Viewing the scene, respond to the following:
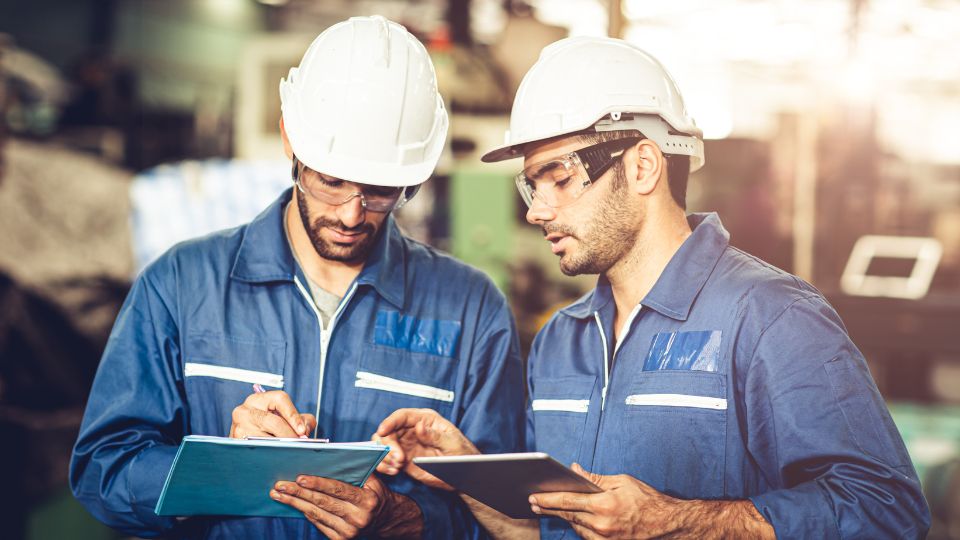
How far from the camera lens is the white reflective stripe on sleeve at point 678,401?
7.77 feet

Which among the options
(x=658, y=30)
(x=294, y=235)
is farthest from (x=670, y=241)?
(x=658, y=30)

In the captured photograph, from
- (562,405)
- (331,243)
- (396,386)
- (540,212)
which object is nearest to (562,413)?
(562,405)

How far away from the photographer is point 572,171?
267 cm

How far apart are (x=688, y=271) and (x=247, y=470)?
1.30 metres

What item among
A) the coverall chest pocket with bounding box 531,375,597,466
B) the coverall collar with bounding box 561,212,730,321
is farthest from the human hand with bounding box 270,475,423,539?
the coverall collar with bounding box 561,212,730,321

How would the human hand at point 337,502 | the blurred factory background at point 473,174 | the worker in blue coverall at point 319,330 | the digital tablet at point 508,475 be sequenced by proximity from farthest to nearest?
the blurred factory background at point 473,174 → the worker in blue coverall at point 319,330 → the human hand at point 337,502 → the digital tablet at point 508,475

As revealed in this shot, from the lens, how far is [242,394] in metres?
2.69

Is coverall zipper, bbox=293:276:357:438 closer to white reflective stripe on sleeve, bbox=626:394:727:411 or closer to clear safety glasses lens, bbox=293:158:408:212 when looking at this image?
clear safety glasses lens, bbox=293:158:408:212

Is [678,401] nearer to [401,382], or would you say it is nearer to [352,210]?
[401,382]

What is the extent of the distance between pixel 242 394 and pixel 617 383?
3.61ft

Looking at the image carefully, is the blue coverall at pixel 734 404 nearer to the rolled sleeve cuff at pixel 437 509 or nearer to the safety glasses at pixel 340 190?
the rolled sleeve cuff at pixel 437 509

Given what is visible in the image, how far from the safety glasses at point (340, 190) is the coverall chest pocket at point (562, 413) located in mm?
751

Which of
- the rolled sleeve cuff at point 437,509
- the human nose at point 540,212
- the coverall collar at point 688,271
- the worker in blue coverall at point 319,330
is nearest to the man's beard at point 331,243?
the worker in blue coverall at point 319,330

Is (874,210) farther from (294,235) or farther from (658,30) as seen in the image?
(294,235)
